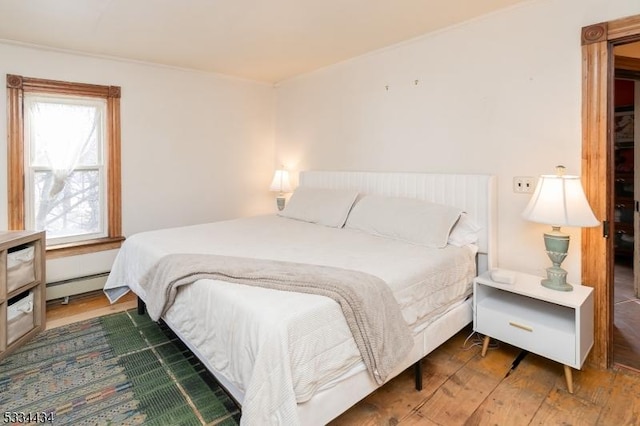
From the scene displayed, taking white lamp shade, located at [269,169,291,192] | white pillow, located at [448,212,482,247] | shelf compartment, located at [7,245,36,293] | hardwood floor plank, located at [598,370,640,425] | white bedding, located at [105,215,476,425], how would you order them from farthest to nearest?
white lamp shade, located at [269,169,291,192]
white pillow, located at [448,212,482,247]
shelf compartment, located at [7,245,36,293]
hardwood floor plank, located at [598,370,640,425]
white bedding, located at [105,215,476,425]

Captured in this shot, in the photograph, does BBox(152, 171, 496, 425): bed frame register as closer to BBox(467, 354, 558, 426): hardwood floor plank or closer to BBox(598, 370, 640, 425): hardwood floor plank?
BBox(467, 354, 558, 426): hardwood floor plank

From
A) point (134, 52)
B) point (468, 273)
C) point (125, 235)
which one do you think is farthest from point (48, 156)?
point (468, 273)

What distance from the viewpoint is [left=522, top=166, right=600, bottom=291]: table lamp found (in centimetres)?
193

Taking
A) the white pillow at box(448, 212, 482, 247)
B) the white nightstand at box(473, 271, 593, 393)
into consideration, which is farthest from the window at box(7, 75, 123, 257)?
the white nightstand at box(473, 271, 593, 393)

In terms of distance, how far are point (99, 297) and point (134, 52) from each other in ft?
7.70

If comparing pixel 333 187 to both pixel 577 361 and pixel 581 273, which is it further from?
pixel 577 361

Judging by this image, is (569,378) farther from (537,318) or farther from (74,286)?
(74,286)

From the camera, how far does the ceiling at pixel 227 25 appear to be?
7.74 ft

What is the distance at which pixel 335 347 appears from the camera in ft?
4.71

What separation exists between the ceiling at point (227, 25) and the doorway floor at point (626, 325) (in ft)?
7.95


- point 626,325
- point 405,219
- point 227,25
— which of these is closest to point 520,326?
point 405,219

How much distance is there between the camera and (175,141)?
Result: 387cm

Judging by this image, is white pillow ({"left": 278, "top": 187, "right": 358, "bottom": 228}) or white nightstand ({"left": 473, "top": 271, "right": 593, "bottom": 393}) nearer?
white nightstand ({"left": 473, "top": 271, "right": 593, "bottom": 393})

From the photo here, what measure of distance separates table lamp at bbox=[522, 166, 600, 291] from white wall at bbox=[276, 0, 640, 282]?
0.24 metres
